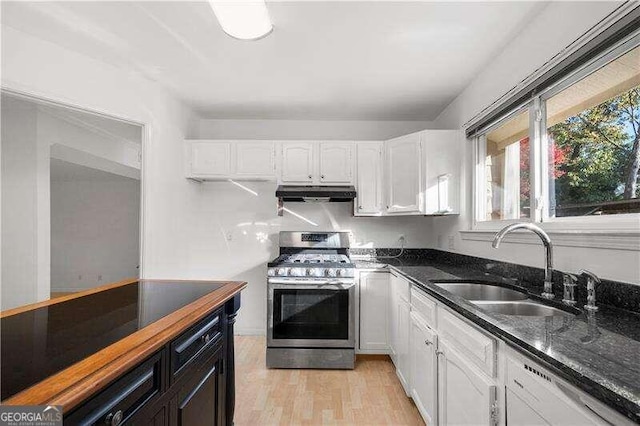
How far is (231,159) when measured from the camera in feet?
10.4

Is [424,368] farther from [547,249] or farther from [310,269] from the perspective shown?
[310,269]

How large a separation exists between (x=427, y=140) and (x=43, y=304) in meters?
2.82

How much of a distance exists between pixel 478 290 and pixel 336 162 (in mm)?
1821

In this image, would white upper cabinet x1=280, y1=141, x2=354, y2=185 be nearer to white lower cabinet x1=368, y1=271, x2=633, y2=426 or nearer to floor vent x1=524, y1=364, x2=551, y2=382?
white lower cabinet x1=368, y1=271, x2=633, y2=426

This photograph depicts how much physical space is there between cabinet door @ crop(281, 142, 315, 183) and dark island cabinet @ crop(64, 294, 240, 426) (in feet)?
5.78

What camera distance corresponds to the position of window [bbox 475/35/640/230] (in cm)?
129

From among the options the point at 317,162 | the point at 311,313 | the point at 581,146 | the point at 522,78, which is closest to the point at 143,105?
the point at 317,162

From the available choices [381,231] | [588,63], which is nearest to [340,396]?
[381,231]

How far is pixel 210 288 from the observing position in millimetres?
1576

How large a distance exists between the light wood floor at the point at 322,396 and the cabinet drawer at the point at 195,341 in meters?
0.95

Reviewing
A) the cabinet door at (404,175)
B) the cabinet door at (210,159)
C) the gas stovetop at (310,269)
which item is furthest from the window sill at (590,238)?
the cabinet door at (210,159)

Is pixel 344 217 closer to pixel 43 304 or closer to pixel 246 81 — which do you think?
pixel 246 81

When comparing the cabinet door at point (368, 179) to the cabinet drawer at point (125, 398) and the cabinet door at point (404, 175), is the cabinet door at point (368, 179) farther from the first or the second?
the cabinet drawer at point (125, 398)

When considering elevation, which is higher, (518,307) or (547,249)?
(547,249)
